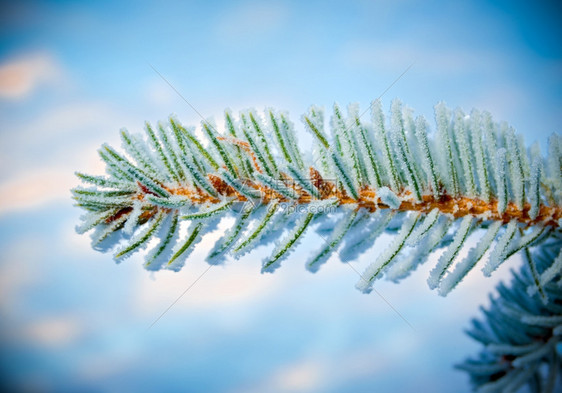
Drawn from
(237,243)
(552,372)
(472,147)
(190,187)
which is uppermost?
(190,187)

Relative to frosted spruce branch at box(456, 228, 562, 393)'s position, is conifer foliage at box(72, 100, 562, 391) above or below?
above

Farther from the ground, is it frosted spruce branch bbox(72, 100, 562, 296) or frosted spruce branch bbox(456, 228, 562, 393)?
frosted spruce branch bbox(72, 100, 562, 296)

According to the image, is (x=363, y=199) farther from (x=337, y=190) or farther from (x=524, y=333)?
(x=524, y=333)

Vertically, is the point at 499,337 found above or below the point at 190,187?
below

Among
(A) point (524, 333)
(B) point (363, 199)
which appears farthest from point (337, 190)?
(A) point (524, 333)

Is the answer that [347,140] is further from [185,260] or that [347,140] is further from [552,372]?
[552,372]

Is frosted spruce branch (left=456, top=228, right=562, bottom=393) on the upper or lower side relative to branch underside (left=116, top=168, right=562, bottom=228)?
lower

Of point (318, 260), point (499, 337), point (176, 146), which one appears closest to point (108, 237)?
point (176, 146)

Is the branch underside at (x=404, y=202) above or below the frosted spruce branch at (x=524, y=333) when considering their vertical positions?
above
